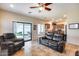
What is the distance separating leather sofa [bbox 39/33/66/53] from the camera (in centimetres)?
286

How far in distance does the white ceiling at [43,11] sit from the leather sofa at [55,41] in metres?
0.50

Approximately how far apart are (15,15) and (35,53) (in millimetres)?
1085

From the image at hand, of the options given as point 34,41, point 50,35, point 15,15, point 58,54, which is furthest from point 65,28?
point 15,15

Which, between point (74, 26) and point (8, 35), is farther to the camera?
point (74, 26)

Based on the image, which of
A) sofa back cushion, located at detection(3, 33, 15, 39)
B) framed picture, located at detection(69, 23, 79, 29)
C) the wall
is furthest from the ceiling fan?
sofa back cushion, located at detection(3, 33, 15, 39)

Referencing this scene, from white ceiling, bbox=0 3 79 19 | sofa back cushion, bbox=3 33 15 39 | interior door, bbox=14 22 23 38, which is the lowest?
sofa back cushion, bbox=3 33 15 39

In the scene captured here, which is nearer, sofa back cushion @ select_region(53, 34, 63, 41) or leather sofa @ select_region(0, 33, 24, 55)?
leather sofa @ select_region(0, 33, 24, 55)

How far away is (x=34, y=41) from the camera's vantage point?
293 centimetres

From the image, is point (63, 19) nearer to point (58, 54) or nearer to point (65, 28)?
point (65, 28)

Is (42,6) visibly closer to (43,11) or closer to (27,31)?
(43,11)

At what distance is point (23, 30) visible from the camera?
2.98m

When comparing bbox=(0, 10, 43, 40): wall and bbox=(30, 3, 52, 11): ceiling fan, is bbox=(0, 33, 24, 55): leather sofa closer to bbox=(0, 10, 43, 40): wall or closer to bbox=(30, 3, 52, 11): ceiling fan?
bbox=(0, 10, 43, 40): wall

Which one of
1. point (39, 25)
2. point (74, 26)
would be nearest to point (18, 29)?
point (39, 25)

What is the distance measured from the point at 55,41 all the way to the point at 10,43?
1157mm
